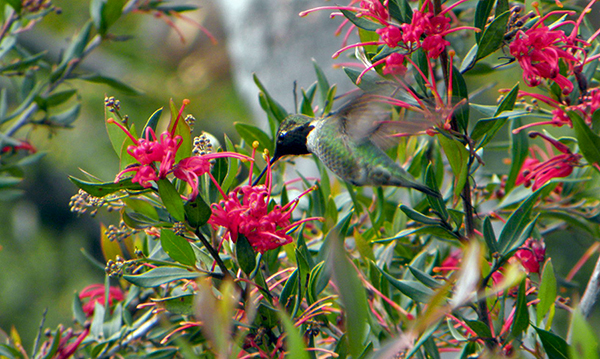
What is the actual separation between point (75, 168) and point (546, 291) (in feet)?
14.0

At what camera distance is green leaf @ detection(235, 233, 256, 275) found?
623 mm

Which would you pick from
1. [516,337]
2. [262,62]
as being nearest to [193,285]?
[516,337]

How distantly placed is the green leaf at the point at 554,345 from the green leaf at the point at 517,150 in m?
0.42

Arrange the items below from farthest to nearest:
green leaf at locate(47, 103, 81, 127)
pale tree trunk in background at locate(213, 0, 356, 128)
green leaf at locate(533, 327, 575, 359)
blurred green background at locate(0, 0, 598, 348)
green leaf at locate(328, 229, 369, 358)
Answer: blurred green background at locate(0, 0, 598, 348)
pale tree trunk in background at locate(213, 0, 356, 128)
green leaf at locate(47, 103, 81, 127)
green leaf at locate(533, 327, 575, 359)
green leaf at locate(328, 229, 369, 358)

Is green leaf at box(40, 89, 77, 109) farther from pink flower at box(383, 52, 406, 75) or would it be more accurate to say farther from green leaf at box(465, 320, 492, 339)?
green leaf at box(465, 320, 492, 339)

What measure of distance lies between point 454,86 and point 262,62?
2043mm

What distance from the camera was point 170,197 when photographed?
0.60 meters

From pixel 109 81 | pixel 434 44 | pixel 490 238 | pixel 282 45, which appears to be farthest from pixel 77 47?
pixel 282 45

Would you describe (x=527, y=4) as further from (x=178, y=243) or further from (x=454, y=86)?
(x=178, y=243)

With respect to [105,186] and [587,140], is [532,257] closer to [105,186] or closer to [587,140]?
[587,140]

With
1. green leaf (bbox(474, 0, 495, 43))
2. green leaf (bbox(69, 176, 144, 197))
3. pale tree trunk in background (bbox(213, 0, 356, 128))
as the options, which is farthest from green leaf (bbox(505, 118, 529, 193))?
pale tree trunk in background (bbox(213, 0, 356, 128))

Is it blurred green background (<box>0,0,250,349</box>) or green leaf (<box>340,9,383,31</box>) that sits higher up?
green leaf (<box>340,9,383,31</box>)

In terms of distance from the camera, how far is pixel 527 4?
76 centimetres

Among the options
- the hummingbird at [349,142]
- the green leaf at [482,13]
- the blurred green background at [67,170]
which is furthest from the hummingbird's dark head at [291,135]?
the blurred green background at [67,170]
